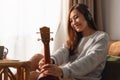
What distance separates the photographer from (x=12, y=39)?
318 centimetres

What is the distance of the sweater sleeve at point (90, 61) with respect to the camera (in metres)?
1.60

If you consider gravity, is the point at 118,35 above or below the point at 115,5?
below

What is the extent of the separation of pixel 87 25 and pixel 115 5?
49.0 inches

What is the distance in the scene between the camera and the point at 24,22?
→ 3225mm

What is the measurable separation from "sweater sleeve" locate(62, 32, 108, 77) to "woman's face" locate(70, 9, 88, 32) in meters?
0.18

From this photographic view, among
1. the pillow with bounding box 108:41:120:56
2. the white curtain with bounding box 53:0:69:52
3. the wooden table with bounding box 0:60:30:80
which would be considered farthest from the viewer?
the white curtain with bounding box 53:0:69:52

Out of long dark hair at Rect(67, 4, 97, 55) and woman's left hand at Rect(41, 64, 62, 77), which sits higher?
long dark hair at Rect(67, 4, 97, 55)

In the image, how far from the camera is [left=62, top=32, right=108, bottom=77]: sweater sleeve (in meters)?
1.60

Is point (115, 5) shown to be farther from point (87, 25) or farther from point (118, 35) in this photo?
point (87, 25)

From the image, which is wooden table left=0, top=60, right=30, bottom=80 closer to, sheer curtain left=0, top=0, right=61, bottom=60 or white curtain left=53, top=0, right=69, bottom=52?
sheer curtain left=0, top=0, right=61, bottom=60

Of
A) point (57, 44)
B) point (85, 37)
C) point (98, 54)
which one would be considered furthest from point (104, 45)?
point (57, 44)

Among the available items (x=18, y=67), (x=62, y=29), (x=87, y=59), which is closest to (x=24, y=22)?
(x=62, y=29)

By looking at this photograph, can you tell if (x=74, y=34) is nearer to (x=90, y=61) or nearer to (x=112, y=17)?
(x=90, y=61)

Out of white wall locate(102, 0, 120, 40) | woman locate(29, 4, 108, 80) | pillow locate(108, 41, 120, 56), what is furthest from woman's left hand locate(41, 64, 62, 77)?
white wall locate(102, 0, 120, 40)
